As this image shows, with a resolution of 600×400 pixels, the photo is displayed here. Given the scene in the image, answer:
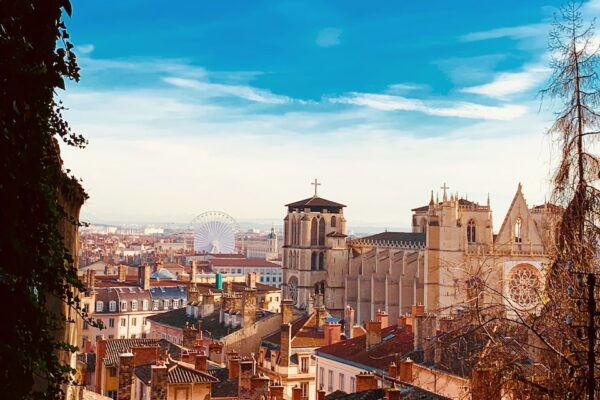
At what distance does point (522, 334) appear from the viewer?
12.4 m

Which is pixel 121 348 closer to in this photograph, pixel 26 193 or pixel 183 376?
pixel 183 376

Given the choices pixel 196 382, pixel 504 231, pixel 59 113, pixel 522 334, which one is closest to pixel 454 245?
pixel 504 231

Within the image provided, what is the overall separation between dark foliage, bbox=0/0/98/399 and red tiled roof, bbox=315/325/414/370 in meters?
24.4

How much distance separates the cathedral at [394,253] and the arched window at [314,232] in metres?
0.12

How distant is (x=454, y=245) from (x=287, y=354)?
3345cm

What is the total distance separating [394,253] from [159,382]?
59.4m

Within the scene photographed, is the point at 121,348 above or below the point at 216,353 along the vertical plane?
above

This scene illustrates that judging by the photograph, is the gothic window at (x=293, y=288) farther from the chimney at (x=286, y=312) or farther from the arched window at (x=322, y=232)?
the chimney at (x=286, y=312)

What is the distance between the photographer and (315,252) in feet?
298

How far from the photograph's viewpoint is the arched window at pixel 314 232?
300 feet

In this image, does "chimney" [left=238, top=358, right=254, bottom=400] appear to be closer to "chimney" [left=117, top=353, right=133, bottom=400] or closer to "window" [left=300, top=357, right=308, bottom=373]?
"chimney" [left=117, top=353, right=133, bottom=400]

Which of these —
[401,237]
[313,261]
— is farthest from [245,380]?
[313,261]

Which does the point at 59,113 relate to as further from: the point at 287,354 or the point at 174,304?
the point at 174,304

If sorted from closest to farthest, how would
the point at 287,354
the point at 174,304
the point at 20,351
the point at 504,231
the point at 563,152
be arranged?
the point at 20,351, the point at 563,152, the point at 287,354, the point at 504,231, the point at 174,304
